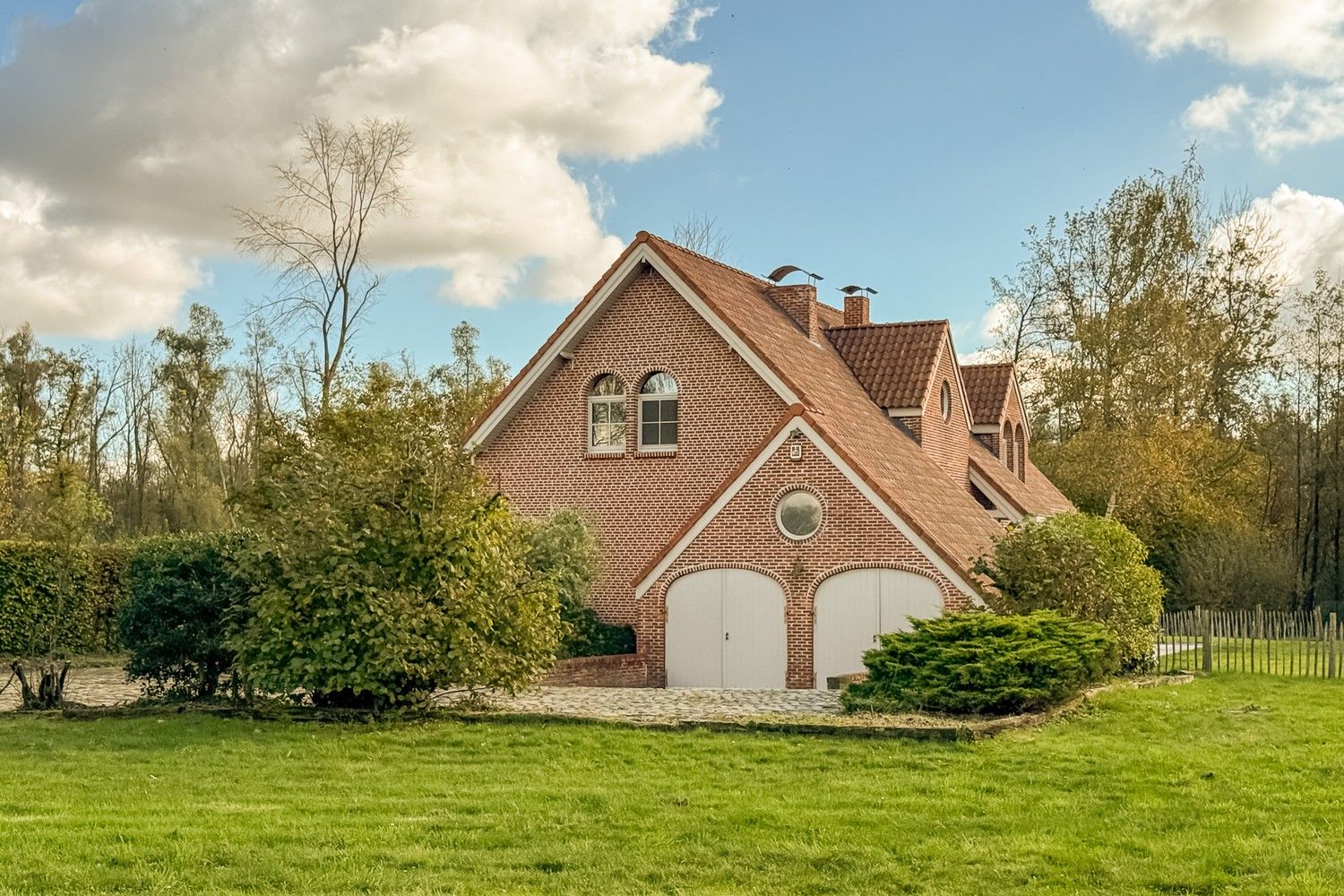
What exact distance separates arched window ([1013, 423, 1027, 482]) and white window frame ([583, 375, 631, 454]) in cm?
1423

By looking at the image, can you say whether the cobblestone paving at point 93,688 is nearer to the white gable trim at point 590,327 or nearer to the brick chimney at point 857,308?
the white gable trim at point 590,327

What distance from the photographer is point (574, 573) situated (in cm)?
2530

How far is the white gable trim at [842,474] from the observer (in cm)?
2202

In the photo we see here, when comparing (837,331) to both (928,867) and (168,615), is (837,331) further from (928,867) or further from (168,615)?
(928,867)

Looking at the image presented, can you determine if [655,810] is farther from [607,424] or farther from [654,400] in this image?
[607,424]

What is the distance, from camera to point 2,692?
20688 millimetres

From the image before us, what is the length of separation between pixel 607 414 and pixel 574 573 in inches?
156

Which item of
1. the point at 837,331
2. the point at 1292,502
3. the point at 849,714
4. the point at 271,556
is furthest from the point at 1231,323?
the point at 271,556

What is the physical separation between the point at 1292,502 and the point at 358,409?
1541 inches

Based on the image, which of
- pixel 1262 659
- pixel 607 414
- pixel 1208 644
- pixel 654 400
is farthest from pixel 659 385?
pixel 1262 659

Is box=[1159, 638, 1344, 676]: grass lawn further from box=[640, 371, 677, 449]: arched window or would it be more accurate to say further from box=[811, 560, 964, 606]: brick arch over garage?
box=[640, 371, 677, 449]: arched window

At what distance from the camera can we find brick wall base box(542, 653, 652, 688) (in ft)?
76.1

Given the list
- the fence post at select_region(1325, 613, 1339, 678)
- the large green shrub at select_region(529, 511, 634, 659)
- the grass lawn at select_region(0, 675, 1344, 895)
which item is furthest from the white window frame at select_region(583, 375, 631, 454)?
the fence post at select_region(1325, 613, 1339, 678)

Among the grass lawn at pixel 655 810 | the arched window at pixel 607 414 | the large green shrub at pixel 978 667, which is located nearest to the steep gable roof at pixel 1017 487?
the arched window at pixel 607 414
